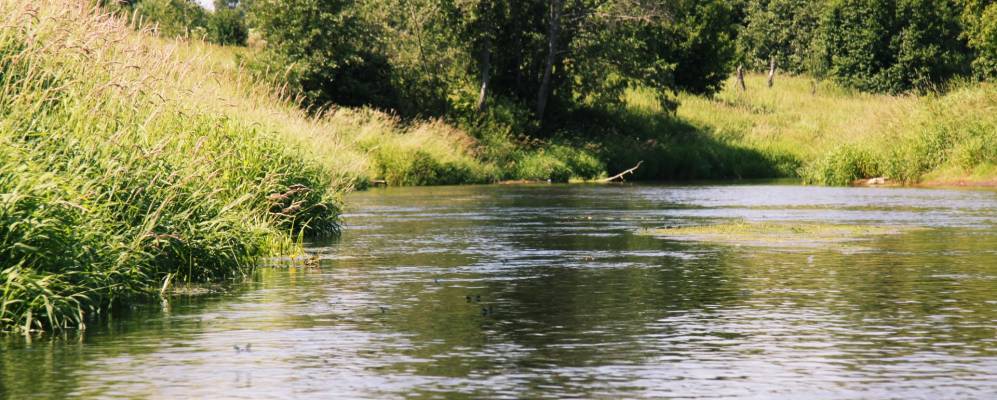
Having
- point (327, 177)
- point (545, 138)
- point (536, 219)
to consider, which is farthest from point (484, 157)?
point (327, 177)

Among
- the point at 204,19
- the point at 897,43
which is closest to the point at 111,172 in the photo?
the point at 204,19

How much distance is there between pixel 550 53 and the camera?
58719 millimetres

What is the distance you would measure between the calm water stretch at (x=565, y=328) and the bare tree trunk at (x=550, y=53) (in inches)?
1482

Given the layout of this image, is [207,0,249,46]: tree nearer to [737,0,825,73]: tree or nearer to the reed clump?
[737,0,825,73]: tree

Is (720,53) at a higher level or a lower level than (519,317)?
higher

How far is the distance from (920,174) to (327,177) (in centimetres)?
2614

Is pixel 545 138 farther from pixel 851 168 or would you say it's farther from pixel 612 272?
pixel 612 272

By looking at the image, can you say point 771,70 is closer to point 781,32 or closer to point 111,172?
point 781,32

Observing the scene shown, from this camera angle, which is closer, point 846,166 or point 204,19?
point 846,166

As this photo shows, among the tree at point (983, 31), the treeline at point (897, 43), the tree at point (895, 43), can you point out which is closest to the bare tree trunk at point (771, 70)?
the treeline at point (897, 43)

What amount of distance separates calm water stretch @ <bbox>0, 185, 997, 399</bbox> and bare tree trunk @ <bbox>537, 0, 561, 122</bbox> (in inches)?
1482

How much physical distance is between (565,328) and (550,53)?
157 ft

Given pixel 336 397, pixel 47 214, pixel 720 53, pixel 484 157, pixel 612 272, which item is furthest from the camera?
pixel 720 53

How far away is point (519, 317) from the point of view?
12.2 metres
